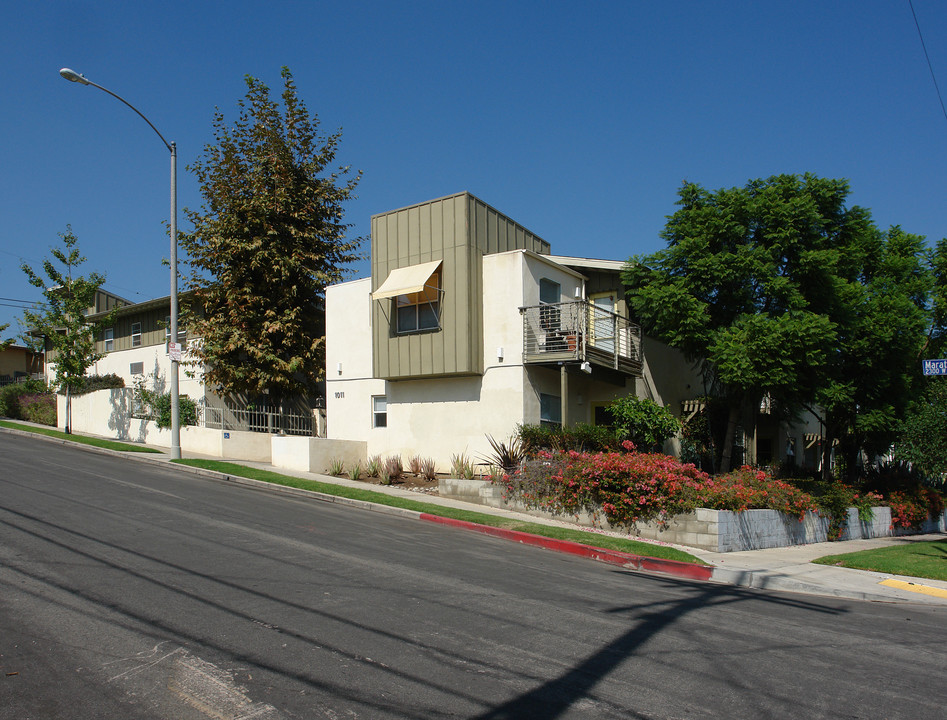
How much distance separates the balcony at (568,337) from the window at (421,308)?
8.47ft

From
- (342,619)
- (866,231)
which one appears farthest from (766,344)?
(342,619)

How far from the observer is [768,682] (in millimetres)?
5852

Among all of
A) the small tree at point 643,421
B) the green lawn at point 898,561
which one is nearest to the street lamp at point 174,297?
the small tree at point 643,421

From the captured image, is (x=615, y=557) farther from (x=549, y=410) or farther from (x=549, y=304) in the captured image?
(x=549, y=410)

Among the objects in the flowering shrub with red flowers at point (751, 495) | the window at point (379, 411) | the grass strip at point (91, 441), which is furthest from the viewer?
the grass strip at point (91, 441)

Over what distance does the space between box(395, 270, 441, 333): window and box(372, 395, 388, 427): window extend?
2433 millimetres

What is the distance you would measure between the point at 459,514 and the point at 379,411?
8040 millimetres

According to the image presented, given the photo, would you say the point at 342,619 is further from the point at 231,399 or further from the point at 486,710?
the point at 231,399

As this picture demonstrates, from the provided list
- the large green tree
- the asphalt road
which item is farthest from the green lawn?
the large green tree

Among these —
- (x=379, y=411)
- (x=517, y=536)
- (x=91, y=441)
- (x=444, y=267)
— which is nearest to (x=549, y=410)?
(x=444, y=267)

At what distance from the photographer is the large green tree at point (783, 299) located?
60.7ft

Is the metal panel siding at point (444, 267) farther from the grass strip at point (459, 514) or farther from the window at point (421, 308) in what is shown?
the grass strip at point (459, 514)

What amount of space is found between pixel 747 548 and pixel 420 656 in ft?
35.6

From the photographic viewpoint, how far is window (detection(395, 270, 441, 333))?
66.7ft
